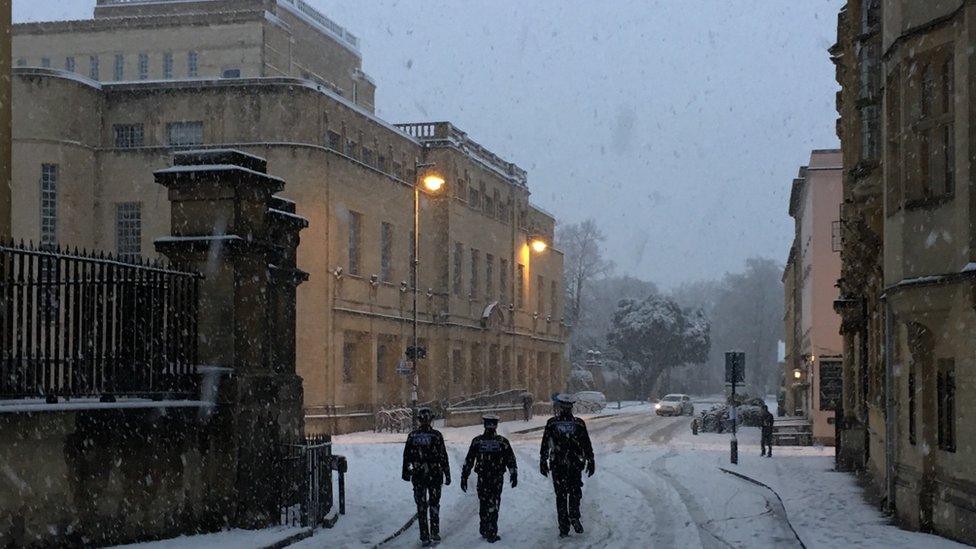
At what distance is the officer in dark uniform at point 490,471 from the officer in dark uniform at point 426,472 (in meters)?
0.41

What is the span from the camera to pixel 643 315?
105 meters

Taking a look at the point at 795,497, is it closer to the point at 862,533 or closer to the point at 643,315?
the point at 862,533

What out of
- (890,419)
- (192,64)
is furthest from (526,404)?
(890,419)

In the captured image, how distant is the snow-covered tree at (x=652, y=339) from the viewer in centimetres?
10431

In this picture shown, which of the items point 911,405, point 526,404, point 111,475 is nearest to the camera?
point 111,475

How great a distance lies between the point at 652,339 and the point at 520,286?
35908mm

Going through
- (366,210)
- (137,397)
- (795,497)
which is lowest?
(795,497)

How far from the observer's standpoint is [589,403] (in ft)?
259

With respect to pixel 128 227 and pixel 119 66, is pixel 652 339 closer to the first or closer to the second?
pixel 119 66

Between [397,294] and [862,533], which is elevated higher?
[397,294]

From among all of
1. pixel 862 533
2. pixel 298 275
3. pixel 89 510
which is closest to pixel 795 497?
pixel 862 533

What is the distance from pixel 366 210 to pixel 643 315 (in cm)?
5943

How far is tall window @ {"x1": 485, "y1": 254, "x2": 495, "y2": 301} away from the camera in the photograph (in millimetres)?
64062

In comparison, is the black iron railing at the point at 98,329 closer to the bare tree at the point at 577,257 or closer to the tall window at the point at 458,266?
the tall window at the point at 458,266
